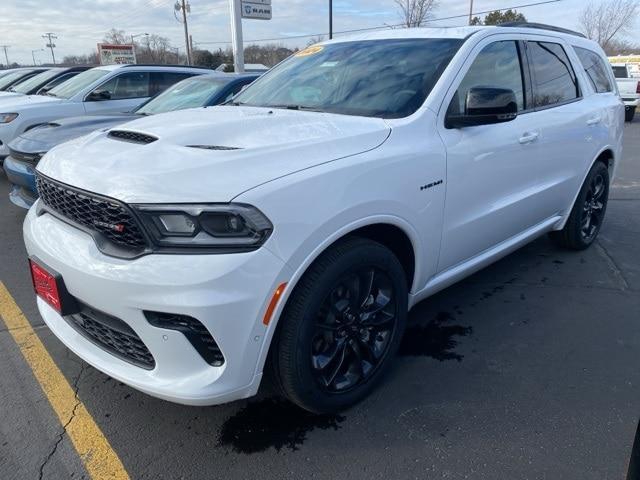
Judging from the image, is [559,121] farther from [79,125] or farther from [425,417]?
[79,125]

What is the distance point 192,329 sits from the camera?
194 cm

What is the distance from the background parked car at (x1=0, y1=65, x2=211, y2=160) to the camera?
24.7ft

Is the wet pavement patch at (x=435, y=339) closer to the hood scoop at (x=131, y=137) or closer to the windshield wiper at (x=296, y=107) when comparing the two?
the windshield wiper at (x=296, y=107)

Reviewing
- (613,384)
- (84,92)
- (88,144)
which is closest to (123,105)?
(84,92)

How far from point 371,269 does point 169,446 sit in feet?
4.01

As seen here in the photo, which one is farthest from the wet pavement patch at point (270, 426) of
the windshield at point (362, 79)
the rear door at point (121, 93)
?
the rear door at point (121, 93)

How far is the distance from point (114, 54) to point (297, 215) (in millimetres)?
25811

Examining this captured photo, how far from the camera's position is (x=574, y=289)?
158 inches

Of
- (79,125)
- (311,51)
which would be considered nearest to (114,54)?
(79,125)

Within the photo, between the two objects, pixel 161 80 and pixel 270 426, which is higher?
pixel 161 80

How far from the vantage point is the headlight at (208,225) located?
1.91 metres

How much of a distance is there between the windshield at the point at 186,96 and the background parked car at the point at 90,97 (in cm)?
192

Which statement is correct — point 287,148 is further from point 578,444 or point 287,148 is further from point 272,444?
point 578,444

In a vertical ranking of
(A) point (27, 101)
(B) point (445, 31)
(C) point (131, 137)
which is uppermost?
(B) point (445, 31)
